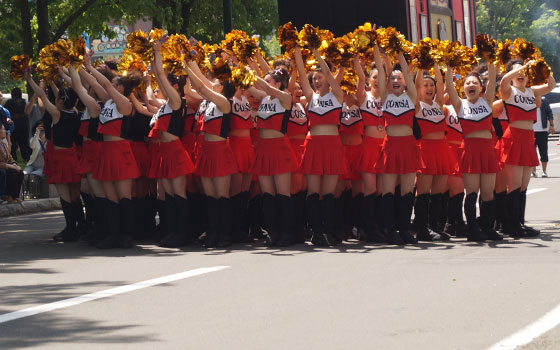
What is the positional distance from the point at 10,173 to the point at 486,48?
8722mm

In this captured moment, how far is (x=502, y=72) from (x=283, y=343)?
260 inches

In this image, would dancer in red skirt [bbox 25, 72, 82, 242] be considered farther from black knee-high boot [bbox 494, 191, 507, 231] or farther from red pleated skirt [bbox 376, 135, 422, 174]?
black knee-high boot [bbox 494, 191, 507, 231]

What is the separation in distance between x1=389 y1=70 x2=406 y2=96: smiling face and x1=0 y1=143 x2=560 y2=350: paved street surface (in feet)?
5.25

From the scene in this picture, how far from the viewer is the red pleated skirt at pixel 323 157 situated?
11484 millimetres

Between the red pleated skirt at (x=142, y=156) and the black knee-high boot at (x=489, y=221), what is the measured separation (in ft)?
12.1

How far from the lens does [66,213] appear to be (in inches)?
510

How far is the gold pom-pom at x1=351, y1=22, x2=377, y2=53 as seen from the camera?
11492mm

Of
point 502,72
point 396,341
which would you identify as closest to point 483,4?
point 502,72

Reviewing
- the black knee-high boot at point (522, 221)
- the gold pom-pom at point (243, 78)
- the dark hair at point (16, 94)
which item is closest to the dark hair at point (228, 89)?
the gold pom-pom at point (243, 78)

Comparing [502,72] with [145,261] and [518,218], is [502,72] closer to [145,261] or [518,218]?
[518,218]

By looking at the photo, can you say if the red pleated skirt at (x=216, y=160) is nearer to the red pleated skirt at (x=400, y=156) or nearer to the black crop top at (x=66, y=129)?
the red pleated skirt at (x=400, y=156)

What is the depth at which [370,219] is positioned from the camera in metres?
11.8

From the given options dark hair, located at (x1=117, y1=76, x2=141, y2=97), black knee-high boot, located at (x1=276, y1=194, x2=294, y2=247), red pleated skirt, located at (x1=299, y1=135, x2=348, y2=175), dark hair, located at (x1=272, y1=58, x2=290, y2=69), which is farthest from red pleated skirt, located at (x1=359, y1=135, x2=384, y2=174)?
dark hair, located at (x1=117, y1=76, x2=141, y2=97)

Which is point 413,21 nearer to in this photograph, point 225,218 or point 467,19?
point 467,19
